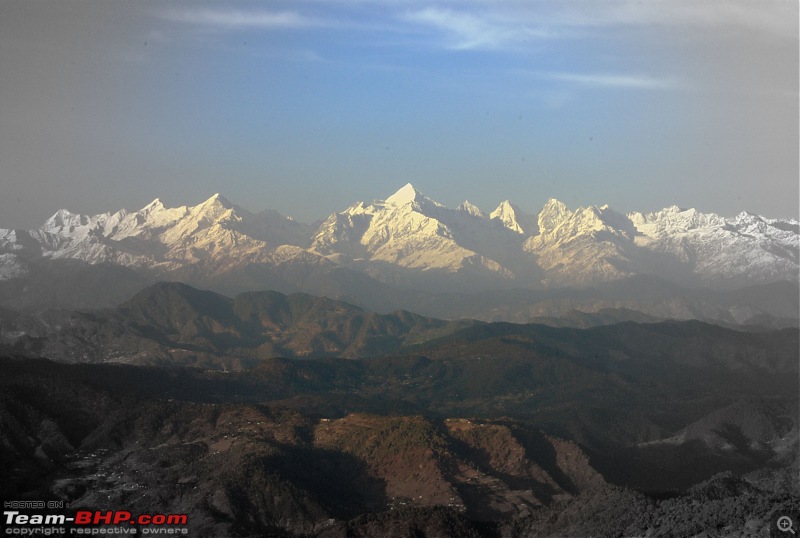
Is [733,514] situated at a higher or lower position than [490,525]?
higher

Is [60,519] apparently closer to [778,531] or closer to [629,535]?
[629,535]

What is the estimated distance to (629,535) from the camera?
163 meters

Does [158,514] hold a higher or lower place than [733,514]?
lower

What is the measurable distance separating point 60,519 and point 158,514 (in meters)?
17.4

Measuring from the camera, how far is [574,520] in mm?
173125

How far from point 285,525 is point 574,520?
53.5 m

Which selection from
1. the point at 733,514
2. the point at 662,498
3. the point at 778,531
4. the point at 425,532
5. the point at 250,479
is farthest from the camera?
the point at 250,479

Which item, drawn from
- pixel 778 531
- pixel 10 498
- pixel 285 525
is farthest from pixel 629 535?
pixel 10 498

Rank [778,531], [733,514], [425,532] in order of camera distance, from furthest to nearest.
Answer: [425,532] < [733,514] < [778,531]

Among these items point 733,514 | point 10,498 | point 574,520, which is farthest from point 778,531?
point 10,498

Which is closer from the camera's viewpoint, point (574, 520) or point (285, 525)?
point (574, 520)

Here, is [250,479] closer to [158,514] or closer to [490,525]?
[158,514]

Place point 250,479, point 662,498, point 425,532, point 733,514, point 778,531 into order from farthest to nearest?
point 250,479, point 662,498, point 425,532, point 733,514, point 778,531

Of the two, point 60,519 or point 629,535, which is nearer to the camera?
point 629,535
